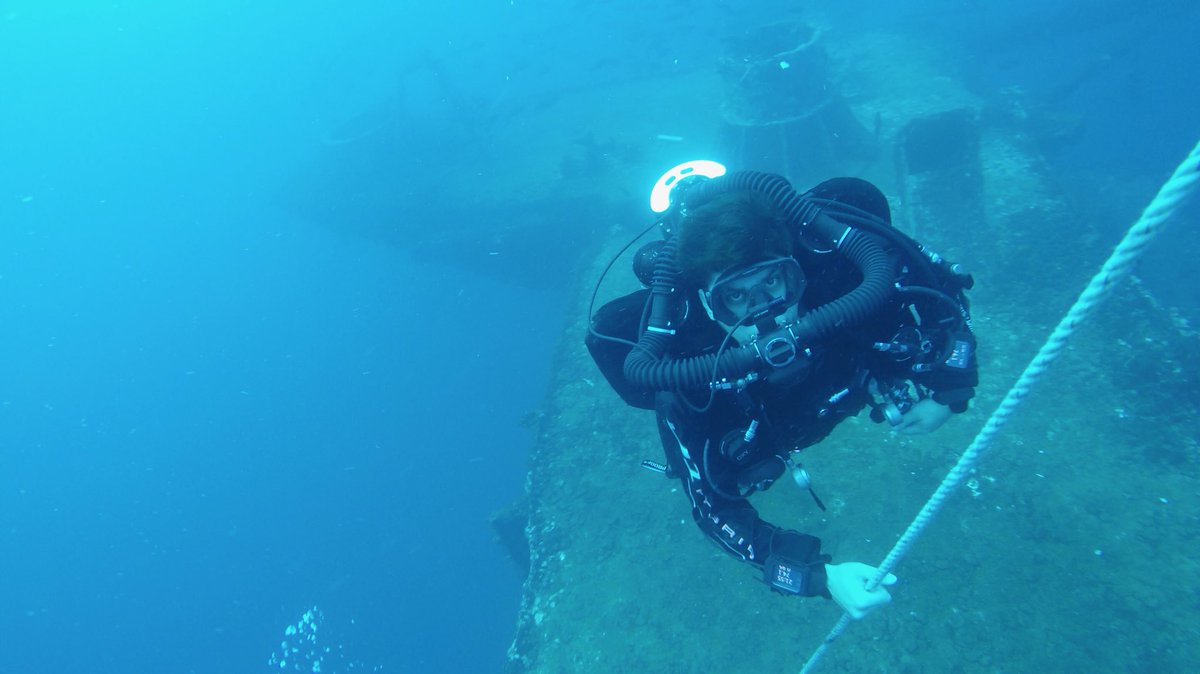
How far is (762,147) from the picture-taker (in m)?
11.0

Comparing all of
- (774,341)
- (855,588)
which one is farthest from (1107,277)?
(855,588)

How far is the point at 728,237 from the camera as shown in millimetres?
2305

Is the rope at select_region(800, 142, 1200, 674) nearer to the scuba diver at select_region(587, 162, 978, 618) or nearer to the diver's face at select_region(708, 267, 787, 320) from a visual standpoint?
the scuba diver at select_region(587, 162, 978, 618)

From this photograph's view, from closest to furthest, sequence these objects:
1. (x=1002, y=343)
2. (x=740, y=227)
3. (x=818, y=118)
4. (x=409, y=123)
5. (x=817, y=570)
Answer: (x=740, y=227)
(x=817, y=570)
(x=1002, y=343)
(x=818, y=118)
(x=409, y=123)

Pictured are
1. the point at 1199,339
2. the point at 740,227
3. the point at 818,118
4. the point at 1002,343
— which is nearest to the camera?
the point at 740,227

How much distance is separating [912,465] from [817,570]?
289 cm

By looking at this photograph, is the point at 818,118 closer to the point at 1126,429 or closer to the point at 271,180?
the point at 1126,429

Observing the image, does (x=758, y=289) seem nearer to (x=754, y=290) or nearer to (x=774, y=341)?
(x=754, y=290)

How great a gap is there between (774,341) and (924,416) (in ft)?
4.14

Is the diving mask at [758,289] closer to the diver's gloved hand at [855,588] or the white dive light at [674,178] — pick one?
the white dive light at [674,178]

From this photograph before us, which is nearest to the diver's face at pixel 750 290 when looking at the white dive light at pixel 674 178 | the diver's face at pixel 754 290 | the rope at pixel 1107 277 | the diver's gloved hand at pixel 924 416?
the diver's face at pixel 754 290

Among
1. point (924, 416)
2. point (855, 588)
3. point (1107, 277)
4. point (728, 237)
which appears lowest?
point (855, 588)

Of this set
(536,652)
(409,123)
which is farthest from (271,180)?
(536,652)

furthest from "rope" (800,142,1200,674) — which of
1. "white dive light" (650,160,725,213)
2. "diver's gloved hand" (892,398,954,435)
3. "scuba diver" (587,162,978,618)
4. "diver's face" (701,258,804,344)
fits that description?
"white dive light" (650,160,725,213)
